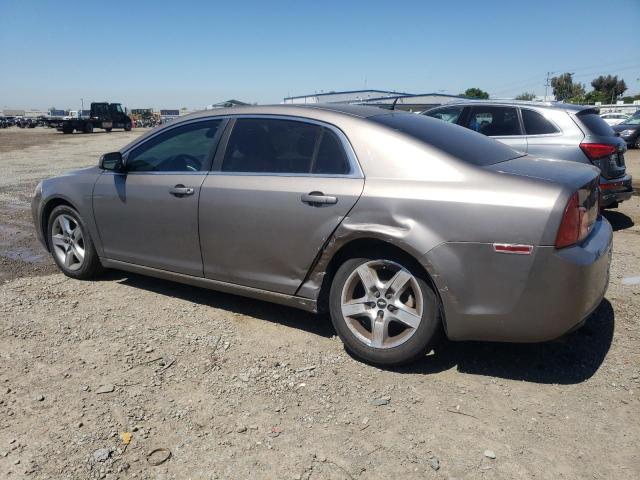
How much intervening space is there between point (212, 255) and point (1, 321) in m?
1.74

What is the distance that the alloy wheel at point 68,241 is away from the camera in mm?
5016

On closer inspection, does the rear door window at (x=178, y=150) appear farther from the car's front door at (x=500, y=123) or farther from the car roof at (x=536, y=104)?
the car roof at (x=536, y=104)

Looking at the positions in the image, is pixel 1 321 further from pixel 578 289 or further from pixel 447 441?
pixel 578 289

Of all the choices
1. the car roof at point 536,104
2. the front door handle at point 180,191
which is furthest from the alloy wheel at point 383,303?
the car roof at point 536,104

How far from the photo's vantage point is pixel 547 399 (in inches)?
119

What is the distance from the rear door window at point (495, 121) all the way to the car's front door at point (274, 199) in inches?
174

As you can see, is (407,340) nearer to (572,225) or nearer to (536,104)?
(572,225)

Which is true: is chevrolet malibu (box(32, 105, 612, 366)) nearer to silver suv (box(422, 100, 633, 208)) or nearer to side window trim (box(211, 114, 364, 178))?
side window trim (box(211, 114, 364, 178))

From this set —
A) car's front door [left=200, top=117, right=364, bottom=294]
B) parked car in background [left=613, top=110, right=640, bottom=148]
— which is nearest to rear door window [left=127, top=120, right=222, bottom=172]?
car's front door [left=200, top=117, right=364, bottom=294]

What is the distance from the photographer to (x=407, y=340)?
3.26 meters

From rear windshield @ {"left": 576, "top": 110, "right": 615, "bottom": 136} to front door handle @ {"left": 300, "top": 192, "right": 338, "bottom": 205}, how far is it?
184 inches

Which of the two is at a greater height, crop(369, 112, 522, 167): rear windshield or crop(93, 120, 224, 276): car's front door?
crop(369, 112, 522, 167): rear windshield

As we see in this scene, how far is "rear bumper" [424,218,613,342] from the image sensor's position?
9.44 ft

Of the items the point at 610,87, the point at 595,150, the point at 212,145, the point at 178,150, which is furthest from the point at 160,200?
the point at 610,87
